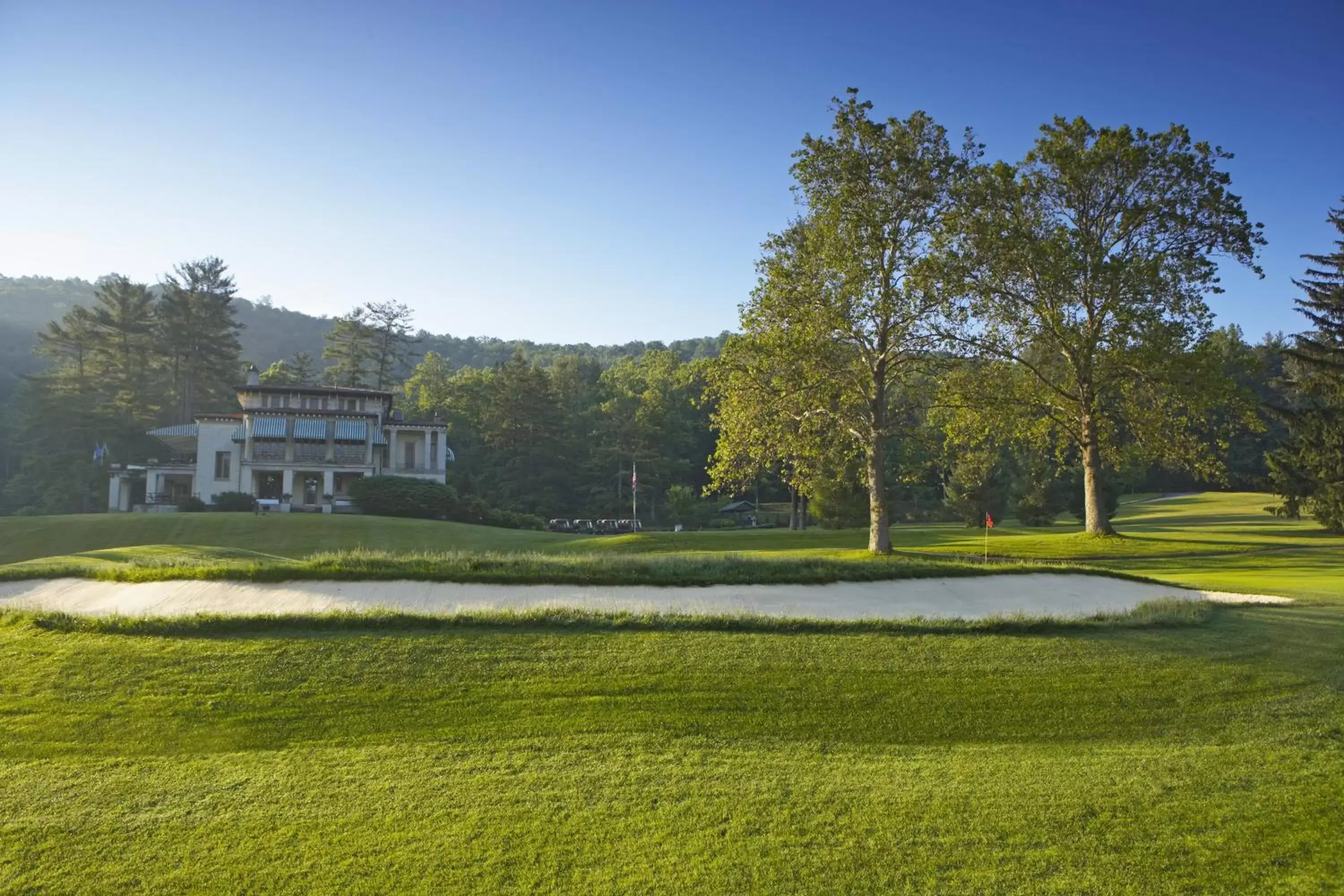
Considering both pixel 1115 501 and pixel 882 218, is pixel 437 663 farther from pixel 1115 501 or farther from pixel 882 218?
pixel 1115 501

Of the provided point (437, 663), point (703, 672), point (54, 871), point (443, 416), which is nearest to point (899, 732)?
point (703, 672)

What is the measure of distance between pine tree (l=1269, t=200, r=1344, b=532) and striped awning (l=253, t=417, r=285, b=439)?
171 ft

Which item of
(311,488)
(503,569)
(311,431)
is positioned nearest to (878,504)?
(503,569)

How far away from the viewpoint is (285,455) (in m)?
51.8

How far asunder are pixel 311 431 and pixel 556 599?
4497 cm

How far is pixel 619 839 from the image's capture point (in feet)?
18.5

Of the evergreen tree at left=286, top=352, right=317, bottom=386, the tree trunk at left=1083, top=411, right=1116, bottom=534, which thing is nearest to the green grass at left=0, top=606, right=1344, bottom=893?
the tree trunk at left=1083, top=411, right=1116, bottom=534

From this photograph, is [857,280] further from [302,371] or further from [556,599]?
[302,371]

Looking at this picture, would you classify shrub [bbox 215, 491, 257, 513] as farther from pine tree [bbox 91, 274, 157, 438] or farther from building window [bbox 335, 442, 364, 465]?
pine tree [bbox 91, 274, 157, 438]

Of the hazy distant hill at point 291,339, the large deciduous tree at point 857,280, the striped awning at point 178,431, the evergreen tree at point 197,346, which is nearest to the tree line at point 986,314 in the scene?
the large deciduous tree at point 857,280

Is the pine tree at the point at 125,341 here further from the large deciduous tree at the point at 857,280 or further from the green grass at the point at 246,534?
the large deciduous tree at the point at 857,280

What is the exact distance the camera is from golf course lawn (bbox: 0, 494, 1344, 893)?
539cm

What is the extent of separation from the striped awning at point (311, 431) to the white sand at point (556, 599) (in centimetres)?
4098

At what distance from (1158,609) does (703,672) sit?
24.8ft
